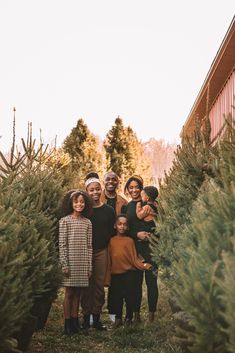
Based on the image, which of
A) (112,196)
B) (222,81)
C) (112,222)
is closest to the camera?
(112,222)

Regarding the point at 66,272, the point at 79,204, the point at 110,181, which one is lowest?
the point at 66,272

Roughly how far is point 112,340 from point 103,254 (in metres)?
1.32

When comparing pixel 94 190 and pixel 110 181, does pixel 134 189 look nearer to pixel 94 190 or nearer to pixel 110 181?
pixel 110 181

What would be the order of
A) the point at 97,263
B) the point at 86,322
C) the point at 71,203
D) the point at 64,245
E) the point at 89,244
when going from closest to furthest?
the point at 64,245, the point at 89,244, the point at 71,203, the point at 86,322, the point at 97,263

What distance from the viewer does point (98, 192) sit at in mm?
8289

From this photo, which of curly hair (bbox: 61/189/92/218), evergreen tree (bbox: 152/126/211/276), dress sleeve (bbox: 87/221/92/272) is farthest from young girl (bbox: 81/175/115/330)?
evergreen tree (bbox: 152/126/211/276)

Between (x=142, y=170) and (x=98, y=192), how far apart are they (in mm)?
21683

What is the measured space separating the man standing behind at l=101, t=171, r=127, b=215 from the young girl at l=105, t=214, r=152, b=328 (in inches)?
32.7

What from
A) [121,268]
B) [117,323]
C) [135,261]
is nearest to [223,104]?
[135,261]

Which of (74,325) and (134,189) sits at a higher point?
(134,189)

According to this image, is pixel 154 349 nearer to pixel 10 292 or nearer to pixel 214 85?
pixel 10 292

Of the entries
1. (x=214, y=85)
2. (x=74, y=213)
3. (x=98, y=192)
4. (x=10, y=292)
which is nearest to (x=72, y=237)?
(x=74, y=213)

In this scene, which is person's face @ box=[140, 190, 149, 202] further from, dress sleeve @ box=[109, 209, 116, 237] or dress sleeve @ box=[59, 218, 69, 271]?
dress sleeve @ box=[59, 218, 69, 271]

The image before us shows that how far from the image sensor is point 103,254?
27.0 feet
